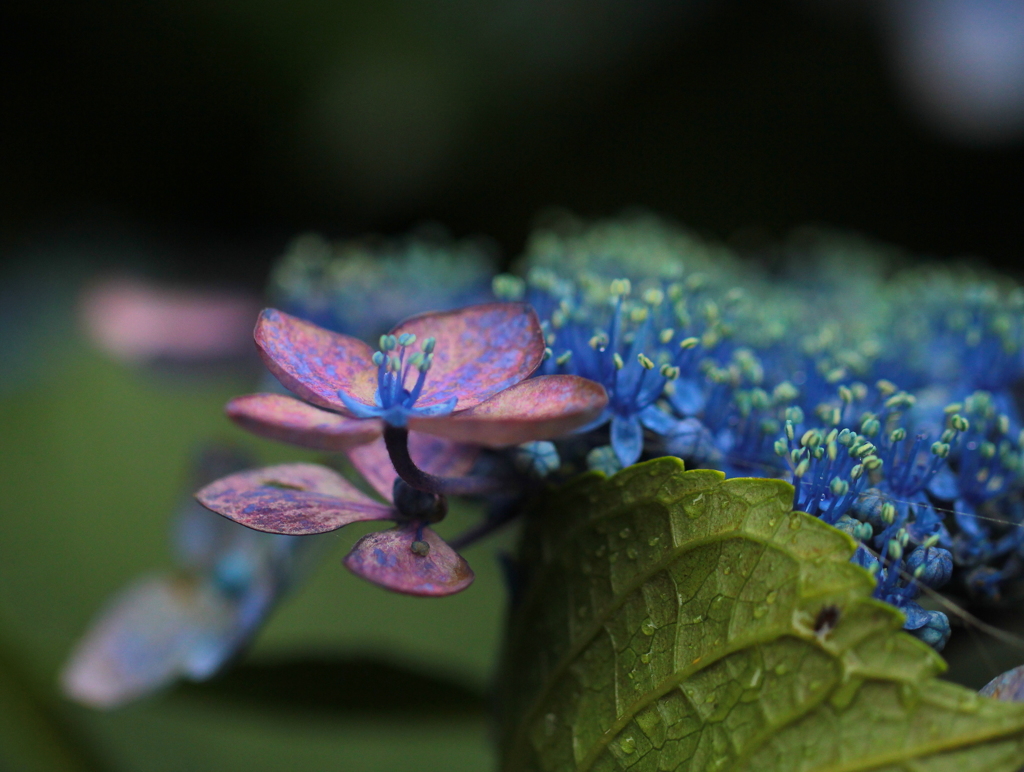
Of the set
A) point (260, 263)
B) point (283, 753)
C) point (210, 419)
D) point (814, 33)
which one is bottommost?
point (283, 753)

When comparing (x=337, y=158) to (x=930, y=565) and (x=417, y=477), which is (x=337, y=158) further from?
(x=930, y=565)

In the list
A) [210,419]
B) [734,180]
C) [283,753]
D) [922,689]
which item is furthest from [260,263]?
[922,689]

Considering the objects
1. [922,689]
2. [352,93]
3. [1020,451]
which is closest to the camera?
[922,689]

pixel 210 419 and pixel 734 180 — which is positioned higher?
pixel 734 180

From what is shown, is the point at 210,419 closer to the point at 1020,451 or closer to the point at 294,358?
the point at 294,358

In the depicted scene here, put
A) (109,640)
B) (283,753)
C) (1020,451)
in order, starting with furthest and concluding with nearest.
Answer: (283,753)
(109,640)
(1020,451)
